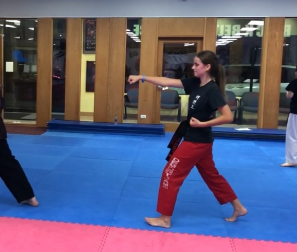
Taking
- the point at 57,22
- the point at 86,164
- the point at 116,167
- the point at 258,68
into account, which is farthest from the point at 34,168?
the point at 258,68

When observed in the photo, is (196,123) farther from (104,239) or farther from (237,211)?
(104,239)

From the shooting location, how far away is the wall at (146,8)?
8.45 metres

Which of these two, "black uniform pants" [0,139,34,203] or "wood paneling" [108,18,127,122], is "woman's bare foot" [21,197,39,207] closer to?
"black uniform pants" [0,139,34,203]

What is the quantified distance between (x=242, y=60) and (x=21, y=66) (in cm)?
563

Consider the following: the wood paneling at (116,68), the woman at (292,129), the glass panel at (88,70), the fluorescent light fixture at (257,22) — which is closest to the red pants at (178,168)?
the woman at (292,129)

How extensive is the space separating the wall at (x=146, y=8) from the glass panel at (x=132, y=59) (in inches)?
12.1

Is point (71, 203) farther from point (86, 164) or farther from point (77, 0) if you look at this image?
point (77, 0)

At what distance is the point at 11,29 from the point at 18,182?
679 centimetres

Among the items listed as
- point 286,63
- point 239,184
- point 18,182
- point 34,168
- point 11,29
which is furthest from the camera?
point 11,29

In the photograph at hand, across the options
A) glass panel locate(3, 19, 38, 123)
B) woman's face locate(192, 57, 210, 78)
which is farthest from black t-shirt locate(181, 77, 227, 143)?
glass panel locate(3, 19, 38, 123)

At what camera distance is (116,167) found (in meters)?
5.46

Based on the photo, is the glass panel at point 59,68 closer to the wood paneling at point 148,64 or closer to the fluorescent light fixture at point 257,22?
the wood paneling at point 148,64

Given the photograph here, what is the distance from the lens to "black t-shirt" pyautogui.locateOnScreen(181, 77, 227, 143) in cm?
311

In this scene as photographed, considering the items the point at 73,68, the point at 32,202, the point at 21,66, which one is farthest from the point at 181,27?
the point at 32,202
